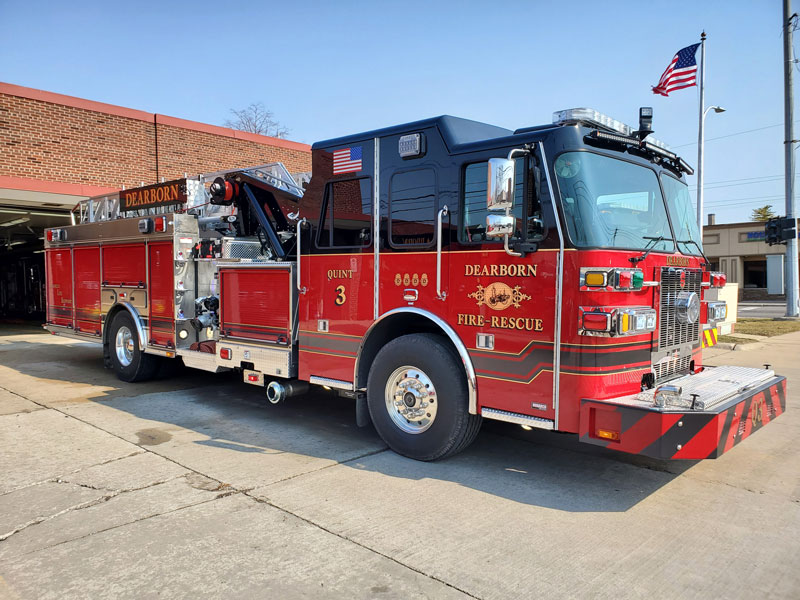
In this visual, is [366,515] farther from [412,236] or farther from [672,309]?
[672,309]

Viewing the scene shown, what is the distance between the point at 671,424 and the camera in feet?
12.3

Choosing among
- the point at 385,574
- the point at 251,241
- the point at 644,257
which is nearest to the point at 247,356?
the point at 251,241

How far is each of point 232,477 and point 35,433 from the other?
2.54 metres

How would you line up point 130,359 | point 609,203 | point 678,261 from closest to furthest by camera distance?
point 609,203 → point 678,261 → point 130,359

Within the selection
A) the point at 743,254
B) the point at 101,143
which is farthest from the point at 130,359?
the point at 743,254

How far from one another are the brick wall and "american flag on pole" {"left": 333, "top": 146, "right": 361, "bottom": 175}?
39.0 ft

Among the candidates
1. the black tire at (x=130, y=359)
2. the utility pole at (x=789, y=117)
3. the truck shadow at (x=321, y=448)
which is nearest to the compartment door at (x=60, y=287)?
the black tire at (x=130, y=359)

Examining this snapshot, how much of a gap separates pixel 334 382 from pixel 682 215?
10.9 ft

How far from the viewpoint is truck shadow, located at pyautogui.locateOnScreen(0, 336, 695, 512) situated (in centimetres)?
445

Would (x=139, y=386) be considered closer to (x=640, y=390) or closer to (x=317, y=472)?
(x=317, y=472)

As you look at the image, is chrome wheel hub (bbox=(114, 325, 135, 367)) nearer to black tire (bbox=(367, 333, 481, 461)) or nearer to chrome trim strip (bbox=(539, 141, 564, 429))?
black tire (bbox=(367, 333, 481, 461))

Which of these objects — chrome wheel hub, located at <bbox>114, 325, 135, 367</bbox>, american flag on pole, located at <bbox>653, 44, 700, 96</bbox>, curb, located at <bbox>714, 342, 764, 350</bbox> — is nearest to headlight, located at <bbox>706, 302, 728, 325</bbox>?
chrome wheel hub, located at <bbox>114, 325, 135, 367</bbox>

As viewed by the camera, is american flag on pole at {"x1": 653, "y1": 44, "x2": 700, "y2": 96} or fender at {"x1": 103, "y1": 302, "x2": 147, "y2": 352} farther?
american flag on pole at {"x1": 653, "y1": 44, "x2": 700, "y2": 96}

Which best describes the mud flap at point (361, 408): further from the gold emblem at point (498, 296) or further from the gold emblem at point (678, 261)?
the gold emblem at point (678, 261)
